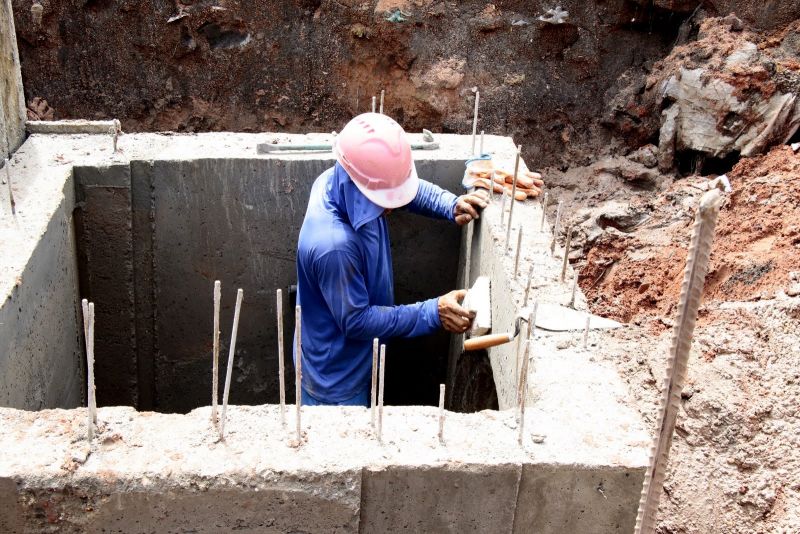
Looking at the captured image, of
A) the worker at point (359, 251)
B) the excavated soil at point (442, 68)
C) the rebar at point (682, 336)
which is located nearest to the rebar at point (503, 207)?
the worker at point (359, 251)

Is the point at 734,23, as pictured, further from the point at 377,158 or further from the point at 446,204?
the point at 377,158

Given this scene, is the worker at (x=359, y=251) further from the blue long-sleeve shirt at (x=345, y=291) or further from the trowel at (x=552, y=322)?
the trowel at (x=552, y=322)

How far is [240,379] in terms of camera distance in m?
5.35

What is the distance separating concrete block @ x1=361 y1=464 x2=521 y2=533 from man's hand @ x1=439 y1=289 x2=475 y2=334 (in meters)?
1.31

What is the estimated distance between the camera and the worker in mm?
3779

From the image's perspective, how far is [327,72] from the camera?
875 centimetres

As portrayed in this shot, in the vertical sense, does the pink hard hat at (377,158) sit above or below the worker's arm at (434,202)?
above

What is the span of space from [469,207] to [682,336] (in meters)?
3.00

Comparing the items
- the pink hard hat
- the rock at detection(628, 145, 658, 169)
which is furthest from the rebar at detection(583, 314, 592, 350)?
the rock at detection(628, 145, 658, 169)

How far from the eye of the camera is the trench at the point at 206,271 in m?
4.56

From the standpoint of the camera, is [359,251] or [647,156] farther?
[647,156]

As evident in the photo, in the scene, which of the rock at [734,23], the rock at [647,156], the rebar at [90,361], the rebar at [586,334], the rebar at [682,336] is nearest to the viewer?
the rebar at [682,336]

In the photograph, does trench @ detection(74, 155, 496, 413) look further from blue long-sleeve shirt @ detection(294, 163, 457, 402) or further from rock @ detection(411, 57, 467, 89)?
rock @ detection(411, 57, 467, 89)

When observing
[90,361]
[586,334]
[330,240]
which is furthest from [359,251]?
[90,361]
